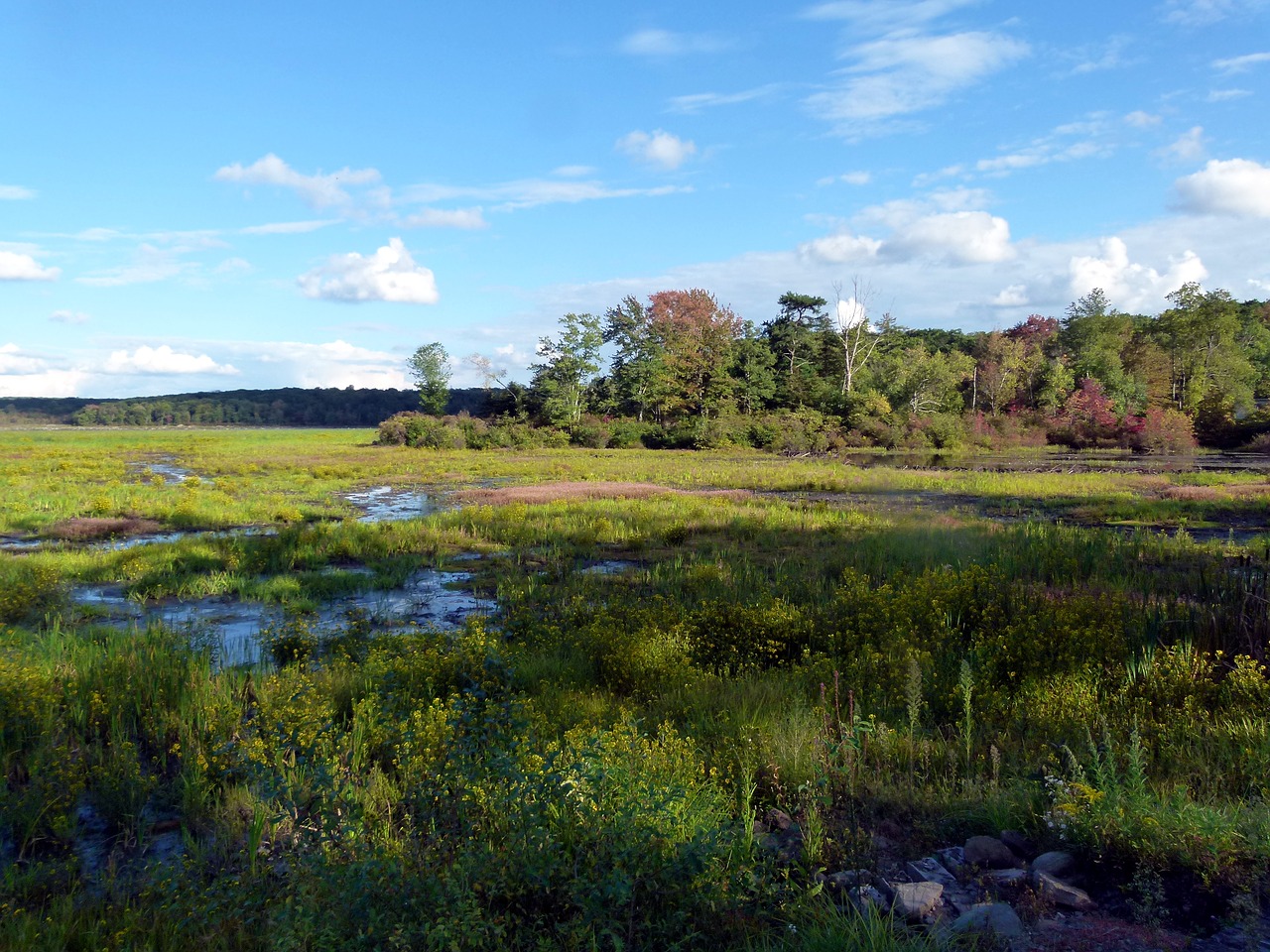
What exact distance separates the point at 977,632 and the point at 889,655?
1.37m

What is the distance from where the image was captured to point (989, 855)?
4016mm

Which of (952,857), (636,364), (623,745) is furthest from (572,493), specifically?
(636,364)

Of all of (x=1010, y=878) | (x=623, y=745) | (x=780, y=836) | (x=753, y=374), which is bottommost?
(x=780, y=836)

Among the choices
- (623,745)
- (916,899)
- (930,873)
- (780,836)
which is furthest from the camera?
(623,745)

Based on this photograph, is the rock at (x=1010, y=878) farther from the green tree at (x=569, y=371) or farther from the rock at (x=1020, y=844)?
the green tree at (x=569, y=371)

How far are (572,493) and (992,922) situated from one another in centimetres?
2110

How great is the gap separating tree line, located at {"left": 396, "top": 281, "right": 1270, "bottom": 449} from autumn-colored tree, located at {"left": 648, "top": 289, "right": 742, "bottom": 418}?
13cm

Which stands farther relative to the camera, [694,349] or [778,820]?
[694,349]

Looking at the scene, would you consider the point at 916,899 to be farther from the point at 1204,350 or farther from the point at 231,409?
the point at 231,409

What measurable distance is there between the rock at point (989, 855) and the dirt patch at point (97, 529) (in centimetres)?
1815

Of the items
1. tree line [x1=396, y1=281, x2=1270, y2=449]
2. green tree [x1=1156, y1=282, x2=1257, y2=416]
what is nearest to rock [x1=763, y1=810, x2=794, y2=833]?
tree line [x1=396, y1=281, x2=1270, y2=449]

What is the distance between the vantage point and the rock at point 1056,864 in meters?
3.81

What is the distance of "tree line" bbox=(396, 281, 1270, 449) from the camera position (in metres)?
53.0

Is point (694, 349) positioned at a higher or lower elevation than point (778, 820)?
higher
